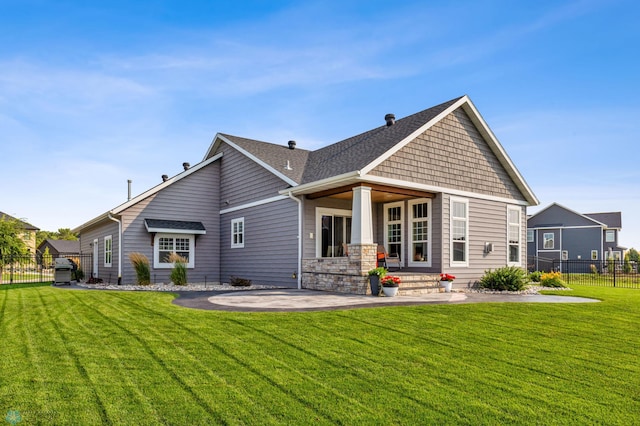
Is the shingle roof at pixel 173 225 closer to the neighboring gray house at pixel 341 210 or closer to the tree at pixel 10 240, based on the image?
the neighboring gray house at pixel 341 210

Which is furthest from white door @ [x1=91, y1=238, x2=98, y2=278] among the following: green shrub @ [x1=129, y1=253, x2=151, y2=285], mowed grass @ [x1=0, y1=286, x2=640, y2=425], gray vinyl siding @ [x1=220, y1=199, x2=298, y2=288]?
mowed grass @ [x1=0, y1=286, x2=640, y2=425]

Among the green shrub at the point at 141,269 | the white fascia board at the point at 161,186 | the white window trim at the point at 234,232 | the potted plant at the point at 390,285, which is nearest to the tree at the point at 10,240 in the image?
the white fascia board at the point at 161,186

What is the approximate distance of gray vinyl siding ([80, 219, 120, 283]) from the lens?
55.8 feet

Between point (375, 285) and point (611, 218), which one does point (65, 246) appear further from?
point (611, 218)

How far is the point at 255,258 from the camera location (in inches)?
637

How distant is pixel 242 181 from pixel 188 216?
2693 millimetres

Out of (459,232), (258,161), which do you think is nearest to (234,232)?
(258,161)

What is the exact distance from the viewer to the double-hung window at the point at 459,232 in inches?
553

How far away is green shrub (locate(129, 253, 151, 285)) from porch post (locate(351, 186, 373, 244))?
305 inches

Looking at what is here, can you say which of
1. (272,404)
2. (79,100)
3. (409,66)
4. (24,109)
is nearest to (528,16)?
(409,66)

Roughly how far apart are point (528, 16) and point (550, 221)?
106ft

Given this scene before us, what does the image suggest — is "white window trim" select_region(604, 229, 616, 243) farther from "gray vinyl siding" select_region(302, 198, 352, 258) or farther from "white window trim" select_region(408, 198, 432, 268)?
"gray vinyl siding" select_region(302, 198, 352, 258)

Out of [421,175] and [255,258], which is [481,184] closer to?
[421,175]

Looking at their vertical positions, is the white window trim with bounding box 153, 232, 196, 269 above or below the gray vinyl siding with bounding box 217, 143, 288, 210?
below
